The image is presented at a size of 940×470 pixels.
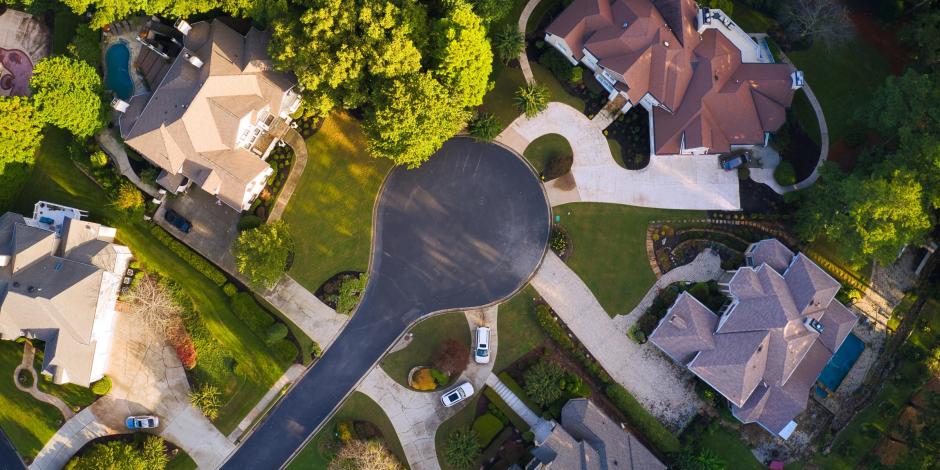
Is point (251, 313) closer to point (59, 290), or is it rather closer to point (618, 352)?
point (59, 290)

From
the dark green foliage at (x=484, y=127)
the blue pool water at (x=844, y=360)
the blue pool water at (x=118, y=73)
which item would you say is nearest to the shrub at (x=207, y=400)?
the blue pool water at (x=118, y=73)

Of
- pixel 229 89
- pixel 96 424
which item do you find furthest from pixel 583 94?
pixel 96 424

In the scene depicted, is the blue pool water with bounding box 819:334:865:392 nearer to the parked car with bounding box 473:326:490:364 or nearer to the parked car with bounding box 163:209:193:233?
the parked car with bounding box 473:326:490:364

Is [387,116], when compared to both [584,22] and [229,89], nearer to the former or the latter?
[229,89]

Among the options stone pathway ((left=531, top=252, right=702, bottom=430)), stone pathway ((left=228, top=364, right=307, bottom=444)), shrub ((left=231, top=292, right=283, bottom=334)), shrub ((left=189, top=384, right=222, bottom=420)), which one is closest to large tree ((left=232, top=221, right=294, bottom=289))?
shrub ((left=231, top=292, right=283, bottom=334))

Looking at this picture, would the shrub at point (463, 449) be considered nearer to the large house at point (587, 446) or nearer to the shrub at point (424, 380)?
the shrub at point (424, 380)

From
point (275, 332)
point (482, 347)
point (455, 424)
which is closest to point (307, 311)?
point (275, 332)
